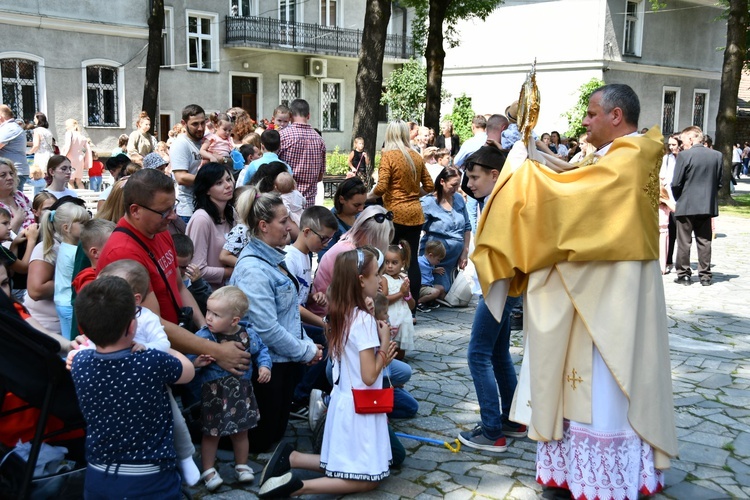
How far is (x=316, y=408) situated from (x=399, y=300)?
2086mm

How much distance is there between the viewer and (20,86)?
24750 mm

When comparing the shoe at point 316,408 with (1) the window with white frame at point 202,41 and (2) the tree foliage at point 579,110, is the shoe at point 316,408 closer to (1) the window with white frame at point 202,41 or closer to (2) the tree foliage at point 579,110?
(2) the tree foliage at point 579,110

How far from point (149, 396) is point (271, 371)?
1.57 metres

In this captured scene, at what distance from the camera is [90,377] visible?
339cm

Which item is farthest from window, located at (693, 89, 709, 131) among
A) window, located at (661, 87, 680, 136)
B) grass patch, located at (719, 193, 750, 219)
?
grass patch, located at (719, 193, 750, 219)

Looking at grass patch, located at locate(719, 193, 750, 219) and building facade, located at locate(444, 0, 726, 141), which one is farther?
building facade, located at locate(444, 0, 726, 141)

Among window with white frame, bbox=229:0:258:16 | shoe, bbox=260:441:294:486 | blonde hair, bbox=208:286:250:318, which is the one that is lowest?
shoe, bbox=260:441:294:486

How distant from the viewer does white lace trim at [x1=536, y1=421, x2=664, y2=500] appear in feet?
13.3

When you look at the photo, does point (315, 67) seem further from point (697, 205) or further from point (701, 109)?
point (697, 205)

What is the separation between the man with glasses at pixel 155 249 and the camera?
422 centimetres

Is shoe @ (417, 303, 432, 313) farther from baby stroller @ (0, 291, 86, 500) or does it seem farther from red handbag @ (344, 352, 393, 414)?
baby stroller @ (0, 291, 86, 500)

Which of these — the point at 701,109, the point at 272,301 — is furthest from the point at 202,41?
the point at 272,301

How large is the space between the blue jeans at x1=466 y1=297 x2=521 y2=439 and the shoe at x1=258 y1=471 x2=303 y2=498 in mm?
1339

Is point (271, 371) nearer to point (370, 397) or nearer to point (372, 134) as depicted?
point (370, 397)
